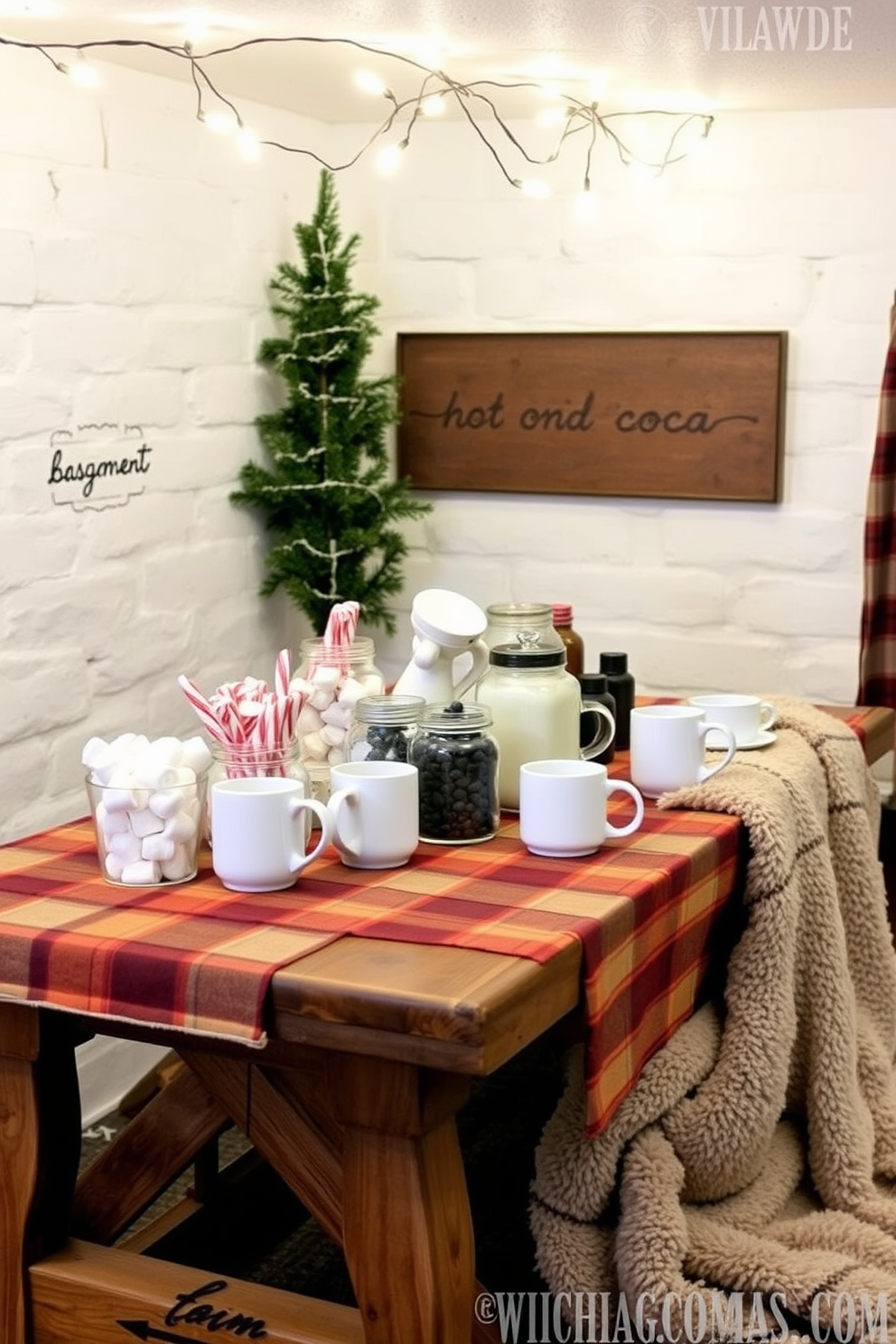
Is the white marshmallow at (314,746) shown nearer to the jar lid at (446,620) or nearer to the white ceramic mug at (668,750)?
the jar lid at (446,620)

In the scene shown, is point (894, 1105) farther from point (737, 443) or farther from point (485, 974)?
point (737, 443)

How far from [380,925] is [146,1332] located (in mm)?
498

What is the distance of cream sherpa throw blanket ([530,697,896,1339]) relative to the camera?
5.91 feet

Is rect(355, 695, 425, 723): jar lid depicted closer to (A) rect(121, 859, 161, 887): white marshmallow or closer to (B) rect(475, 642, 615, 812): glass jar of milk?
(B) rect(475, 642, 615, 812): glass jar of milk

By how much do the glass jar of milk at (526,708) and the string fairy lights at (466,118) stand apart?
1.05 metres

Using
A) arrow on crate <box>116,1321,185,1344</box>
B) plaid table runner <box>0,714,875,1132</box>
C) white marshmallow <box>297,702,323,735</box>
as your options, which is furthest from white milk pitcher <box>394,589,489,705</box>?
arrow on crate <box>116,1321,185,1344</box>

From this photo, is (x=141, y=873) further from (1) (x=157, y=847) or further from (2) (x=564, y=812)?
(2) (x=564, y=812)

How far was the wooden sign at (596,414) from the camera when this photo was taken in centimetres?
295

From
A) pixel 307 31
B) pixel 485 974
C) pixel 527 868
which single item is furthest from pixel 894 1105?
pixel 307 31

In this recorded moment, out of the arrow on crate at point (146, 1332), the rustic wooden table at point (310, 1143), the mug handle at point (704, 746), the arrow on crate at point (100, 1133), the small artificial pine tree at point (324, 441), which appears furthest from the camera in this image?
the small artificial pine tree at point (324, 441)

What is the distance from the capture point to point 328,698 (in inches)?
77.9

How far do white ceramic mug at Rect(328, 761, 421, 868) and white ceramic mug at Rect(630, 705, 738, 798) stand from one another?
415mm

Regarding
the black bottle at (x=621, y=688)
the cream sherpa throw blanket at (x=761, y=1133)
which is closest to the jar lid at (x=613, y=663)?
the black bottle at (x=621, y=688)

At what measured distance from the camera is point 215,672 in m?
3.02
